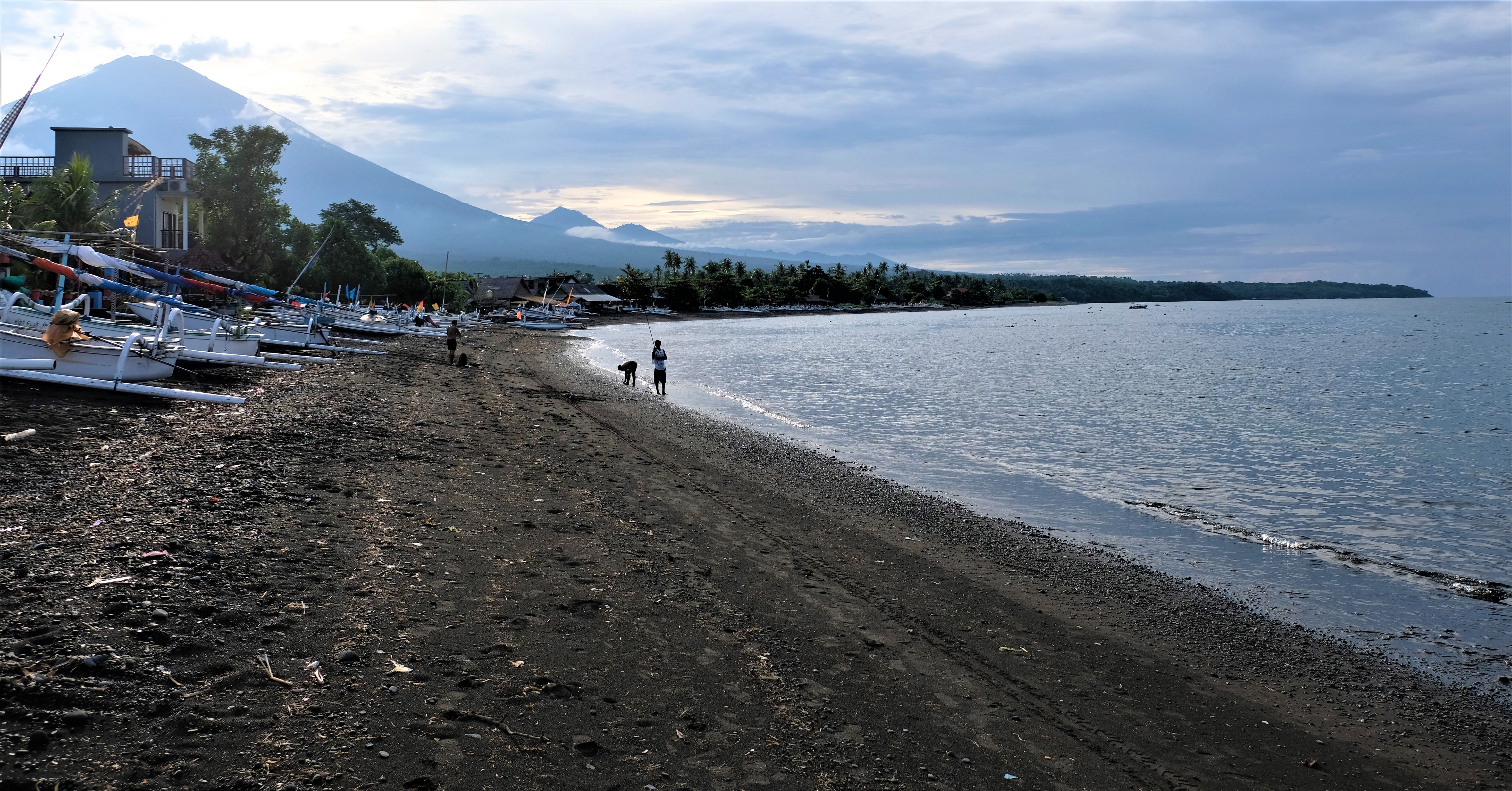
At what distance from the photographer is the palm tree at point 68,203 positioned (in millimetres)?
32938

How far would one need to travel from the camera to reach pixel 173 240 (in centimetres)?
4547

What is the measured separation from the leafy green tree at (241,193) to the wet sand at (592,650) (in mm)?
48607

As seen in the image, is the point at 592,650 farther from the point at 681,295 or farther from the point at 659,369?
the point at 681,295

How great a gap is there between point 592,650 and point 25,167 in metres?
52.6

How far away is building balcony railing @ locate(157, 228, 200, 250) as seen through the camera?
44438 millimetres

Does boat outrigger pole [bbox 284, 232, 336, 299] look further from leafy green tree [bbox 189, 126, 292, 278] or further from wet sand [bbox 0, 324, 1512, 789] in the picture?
wet sand [bbox 0, 324, 1512, 789]

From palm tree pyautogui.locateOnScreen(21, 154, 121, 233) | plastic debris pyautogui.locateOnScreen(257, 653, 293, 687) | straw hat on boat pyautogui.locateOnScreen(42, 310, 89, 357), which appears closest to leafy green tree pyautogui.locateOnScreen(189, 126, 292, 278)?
palm tree pyautogui.locateOnScreen(21, 154, 121, 233)

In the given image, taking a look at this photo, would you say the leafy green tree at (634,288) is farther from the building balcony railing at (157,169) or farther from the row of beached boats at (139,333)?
the row of beached boats at (139,333)

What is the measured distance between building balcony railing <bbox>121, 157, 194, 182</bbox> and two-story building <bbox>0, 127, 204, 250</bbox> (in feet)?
0.10

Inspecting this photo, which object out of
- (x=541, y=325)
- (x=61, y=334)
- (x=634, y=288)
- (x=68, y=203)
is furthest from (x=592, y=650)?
(x=634, y=288)

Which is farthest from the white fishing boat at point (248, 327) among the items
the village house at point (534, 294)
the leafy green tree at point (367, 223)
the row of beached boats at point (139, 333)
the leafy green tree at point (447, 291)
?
the village house at point (534, 294)

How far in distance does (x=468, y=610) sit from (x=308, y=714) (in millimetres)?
1862

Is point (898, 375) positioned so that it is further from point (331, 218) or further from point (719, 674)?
point (331, 218)

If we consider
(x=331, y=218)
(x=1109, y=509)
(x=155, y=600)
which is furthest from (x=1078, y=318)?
(x=155, y=600)
